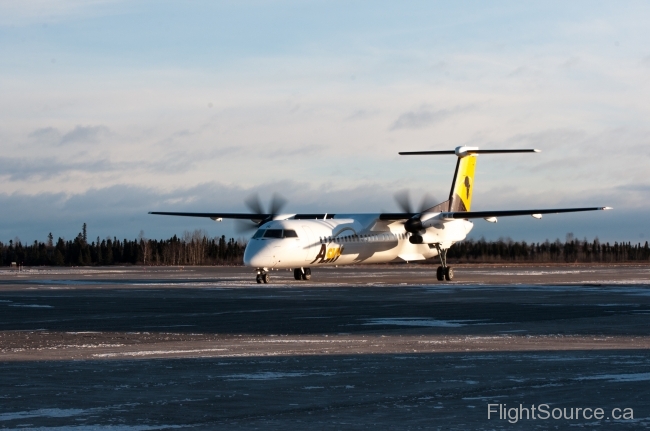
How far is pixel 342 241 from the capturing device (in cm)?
4250

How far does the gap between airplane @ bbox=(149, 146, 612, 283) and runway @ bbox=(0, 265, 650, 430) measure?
1437cm

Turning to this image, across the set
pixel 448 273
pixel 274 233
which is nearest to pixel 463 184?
pixel 448 273

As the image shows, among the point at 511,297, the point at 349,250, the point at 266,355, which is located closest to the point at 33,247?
the point at 349,250

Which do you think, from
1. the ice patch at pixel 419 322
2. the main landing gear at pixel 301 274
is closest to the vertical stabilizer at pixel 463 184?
the main landing gear at pixel 301 274

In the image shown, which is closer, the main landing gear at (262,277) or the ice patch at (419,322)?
the ice patch at (419,322)

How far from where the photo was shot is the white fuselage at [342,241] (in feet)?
126

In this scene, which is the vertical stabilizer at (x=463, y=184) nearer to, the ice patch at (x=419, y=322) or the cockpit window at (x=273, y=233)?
the cockpit window at (x=273, y=233)

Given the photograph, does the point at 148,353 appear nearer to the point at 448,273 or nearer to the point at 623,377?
the point at 623,377

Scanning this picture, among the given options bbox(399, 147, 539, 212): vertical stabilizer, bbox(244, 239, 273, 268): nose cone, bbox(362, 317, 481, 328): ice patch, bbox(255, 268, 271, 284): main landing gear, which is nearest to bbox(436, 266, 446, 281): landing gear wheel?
bbox(399, 147, 539, 212): vertical stabilizer

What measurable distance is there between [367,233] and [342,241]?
2.06 m

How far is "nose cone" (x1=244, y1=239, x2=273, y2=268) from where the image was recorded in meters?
37.6

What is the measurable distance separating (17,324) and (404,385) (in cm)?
1122

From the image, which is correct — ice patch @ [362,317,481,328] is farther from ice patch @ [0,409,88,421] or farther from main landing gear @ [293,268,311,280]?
main landing gear @ [293,268,311,280]

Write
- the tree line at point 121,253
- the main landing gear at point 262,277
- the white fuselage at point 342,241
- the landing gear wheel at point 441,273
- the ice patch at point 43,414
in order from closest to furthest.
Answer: the ice patch at point 43,414
the white fuselage at point 342,241
the main landing gear at point 262,277
the landing gear wheel at point 441,273
the tree line at point 121,253
